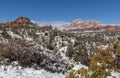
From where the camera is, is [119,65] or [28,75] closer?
[119,65]

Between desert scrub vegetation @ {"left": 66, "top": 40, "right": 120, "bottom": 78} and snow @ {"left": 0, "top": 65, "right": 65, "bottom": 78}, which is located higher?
desert scrub vegetation @ {"left": 66, "top": 40, "right": 120, "bottom": 78}

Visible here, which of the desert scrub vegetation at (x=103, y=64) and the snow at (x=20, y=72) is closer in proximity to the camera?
the desert scrub vegetation at (x=103, y=64)

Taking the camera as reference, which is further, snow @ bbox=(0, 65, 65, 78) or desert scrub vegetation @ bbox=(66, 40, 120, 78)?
snow @ bbox=(0, 65, 65, 78)

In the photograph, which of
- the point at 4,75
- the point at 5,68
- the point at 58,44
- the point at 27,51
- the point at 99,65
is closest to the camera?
the point at 99,65

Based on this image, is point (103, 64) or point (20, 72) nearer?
point (103, 64)

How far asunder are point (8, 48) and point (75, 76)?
31.2 feet

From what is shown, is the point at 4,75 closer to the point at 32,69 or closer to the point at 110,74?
Answer: the point at 32,69

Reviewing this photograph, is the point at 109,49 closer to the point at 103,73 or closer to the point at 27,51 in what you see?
the point at 103,73

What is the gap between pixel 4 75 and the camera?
1434 centimetres

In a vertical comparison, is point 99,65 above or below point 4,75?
above

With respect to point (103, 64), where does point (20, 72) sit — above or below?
below

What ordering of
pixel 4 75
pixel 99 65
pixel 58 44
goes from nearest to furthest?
pixel 99 65 → pixel 4 75 → pixel 58 44

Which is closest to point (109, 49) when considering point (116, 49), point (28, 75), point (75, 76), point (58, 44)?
point (116, 49)

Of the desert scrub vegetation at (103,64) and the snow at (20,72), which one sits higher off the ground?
the desert scrub vegetation at (103,64)
